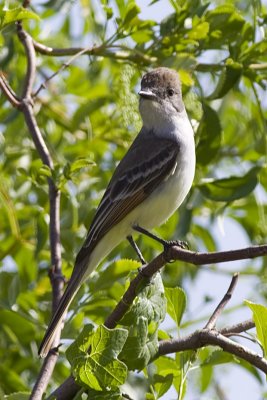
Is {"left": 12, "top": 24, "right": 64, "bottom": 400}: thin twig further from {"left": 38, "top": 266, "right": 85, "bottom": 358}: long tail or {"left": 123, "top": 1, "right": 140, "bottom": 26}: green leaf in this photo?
{"left": 123, "top": 1, "right": 140, "bottom": 26}: green leaf

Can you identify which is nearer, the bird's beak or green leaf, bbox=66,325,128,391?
green leaf, bbox=66,325,128,391

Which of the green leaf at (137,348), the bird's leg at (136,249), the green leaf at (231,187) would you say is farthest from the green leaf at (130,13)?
the green leaf at (137,348)

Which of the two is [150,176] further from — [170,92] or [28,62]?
[28,62]

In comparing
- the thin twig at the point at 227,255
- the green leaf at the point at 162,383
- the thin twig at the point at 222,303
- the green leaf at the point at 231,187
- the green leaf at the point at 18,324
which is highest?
the thin twig at the point at 227,255

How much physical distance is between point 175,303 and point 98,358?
0.53 metres

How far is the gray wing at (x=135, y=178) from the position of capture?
13.8 ft

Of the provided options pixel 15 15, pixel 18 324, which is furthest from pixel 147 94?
pixel 18 324

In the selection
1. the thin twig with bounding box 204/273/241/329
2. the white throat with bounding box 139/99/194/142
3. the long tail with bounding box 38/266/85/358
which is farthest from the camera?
the white throat with bounding box 139/99/194/142

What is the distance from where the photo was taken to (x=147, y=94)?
4.61m

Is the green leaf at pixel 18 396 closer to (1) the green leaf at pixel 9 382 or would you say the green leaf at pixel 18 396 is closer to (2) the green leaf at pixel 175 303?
(2) the green leaf at pixel 175 303

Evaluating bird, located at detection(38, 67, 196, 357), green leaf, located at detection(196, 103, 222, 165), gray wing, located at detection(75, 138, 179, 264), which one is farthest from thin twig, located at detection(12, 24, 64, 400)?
green leaf, located at detection(196, 103, 222, 165)

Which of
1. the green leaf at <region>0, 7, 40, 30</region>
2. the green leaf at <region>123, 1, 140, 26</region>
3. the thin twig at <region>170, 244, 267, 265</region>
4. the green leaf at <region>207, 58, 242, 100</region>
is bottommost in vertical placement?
the green leaf at <region>207, 58, 242, 100</region>

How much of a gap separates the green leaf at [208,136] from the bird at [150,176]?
0.21 ft

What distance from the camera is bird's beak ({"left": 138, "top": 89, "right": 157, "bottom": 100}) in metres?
4.56
